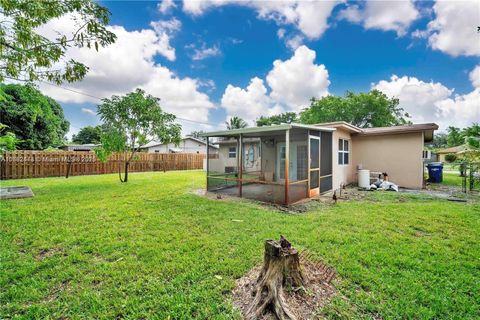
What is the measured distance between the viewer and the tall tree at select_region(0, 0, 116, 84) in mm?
2977

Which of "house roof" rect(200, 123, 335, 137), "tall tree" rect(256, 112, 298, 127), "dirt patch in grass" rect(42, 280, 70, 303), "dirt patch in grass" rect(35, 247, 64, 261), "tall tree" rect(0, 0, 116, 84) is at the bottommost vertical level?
"dirt patch in grass" rect(42, 280, 70, 303)

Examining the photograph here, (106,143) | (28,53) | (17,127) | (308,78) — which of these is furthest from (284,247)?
(17,127)

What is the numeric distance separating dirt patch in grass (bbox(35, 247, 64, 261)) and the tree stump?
324 centimetres

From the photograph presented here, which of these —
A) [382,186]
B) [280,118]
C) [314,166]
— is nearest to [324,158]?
[314,166]

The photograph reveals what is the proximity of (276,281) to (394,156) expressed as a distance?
1050cm

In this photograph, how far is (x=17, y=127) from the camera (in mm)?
17656

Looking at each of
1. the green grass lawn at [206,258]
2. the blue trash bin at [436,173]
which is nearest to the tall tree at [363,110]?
the blue trash bin at [436,173]

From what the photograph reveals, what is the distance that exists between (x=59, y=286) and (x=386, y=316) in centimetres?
361

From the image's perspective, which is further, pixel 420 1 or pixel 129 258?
pixel 420 1

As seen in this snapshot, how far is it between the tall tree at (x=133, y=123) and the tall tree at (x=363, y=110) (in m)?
22.4

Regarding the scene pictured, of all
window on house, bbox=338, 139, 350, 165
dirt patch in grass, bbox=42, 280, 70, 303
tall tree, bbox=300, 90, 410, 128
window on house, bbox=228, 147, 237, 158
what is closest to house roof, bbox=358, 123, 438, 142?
window on house, bbox=338, 139, 350, 165

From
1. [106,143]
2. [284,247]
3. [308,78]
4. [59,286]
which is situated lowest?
[59,286]

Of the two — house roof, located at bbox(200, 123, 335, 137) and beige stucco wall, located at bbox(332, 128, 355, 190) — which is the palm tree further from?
house roof, located at bbox(200, 123, 335, 137)

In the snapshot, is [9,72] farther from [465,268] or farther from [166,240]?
[465,268]
